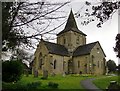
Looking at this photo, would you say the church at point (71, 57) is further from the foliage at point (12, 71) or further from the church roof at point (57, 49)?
the foliage at point (12, 71)

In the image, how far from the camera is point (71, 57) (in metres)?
69.8

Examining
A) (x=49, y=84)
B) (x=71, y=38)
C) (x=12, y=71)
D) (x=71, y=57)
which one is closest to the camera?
(x=49, y=84)

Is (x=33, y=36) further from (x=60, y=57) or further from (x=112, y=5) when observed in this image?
(x=60, y=57)

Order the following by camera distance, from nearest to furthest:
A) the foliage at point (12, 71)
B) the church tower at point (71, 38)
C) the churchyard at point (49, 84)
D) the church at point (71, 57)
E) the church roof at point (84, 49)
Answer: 1. the churchyard at point (49, 84)
2. the foliage at point (12, 71)
3. the church at point (71, 57)
4. the church roof at point (84, 49)
5. the church tower at point (71, 38)

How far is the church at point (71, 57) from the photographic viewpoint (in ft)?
212

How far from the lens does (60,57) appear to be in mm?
67000

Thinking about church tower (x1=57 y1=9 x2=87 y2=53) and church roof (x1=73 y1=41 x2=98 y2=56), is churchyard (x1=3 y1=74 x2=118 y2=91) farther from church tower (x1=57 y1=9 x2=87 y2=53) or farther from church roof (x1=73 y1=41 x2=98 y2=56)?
church tower (x1=57 y1=9 x2=87 y2=53)

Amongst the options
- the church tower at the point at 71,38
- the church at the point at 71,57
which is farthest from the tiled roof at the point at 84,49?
the church tower at the point at 71,38

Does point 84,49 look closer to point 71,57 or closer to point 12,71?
point 71,57

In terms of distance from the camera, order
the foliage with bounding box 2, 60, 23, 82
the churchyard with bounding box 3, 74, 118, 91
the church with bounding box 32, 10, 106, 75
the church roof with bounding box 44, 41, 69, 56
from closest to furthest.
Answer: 1. the churchyard with bounding box 3, 74, 118, 91
2. the foliage with bounding box 2, 60, 23, 82
3. the church with bounding box 32, 10, 106, 75
4. the church roof with bounding box 44, 41, 69, 56

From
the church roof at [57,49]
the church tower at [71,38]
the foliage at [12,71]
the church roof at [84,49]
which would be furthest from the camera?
the church tower at [71,38]

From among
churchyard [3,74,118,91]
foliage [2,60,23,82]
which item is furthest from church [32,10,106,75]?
foliage [2,60,23,82]

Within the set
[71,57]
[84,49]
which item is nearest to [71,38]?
[84,49]

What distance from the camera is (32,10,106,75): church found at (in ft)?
212
